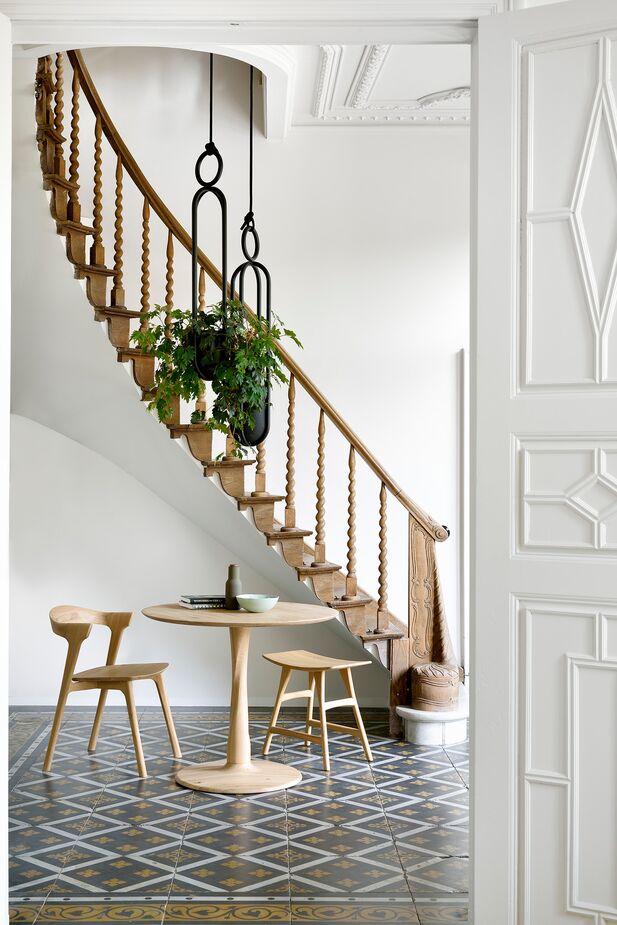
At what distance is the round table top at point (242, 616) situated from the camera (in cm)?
477

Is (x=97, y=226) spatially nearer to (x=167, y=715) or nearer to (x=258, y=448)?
(x=258, y=448)

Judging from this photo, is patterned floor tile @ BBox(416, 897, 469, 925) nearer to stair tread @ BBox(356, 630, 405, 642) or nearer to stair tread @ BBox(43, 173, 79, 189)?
stair tread @ BBox(356, 630, 405, 642)

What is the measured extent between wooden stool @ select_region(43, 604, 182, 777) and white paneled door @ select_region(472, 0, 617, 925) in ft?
9.33

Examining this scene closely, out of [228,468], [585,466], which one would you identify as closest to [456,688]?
[228,468]

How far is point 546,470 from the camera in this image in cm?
264

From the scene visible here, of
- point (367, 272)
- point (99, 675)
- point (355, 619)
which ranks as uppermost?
point (367, 272)

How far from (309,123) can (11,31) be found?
164 inches

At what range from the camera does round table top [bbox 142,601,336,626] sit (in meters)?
4.77

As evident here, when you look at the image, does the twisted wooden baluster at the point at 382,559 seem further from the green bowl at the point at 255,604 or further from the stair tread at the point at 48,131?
the stair tread at the point at 48,131

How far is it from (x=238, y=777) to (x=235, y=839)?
0.81 m

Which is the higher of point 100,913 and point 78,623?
point 78,623

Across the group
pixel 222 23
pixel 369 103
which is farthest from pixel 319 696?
pixel 369 103

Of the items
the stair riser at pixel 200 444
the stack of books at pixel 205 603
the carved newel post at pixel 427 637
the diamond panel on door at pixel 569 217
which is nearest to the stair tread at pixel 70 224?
the stair riser at pixel 200 444

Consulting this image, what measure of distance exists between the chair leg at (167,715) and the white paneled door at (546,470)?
287cm
